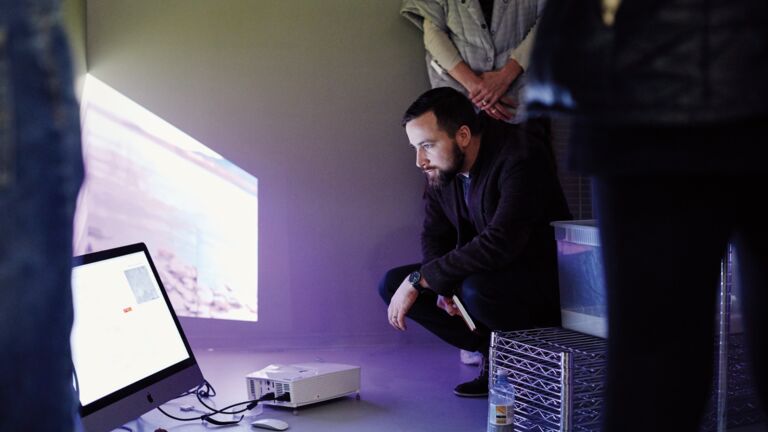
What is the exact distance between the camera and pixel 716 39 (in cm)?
70

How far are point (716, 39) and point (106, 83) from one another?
A: 300 centimetres

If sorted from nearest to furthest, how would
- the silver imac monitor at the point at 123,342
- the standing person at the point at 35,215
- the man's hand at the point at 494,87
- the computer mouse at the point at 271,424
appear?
the standing person at the point at 35,215, the silver imac monitor at the point at 123,342, the computer mouse at the point at 271,424, the man's hand at the point at 494,87

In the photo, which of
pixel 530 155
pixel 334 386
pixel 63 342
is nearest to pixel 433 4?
pixel 530 155

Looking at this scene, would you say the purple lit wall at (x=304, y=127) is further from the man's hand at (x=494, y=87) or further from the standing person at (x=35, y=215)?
the standing person at (x=35, y=215)

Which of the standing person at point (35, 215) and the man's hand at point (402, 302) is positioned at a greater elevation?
the standing person at point (35, 215)

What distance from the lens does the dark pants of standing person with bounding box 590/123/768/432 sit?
0.72 metres

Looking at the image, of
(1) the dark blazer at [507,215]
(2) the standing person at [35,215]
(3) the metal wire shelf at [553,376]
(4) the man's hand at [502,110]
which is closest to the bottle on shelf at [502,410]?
(3) the metal wire shelf at [553,376]

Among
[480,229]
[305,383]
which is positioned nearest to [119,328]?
[305,383]

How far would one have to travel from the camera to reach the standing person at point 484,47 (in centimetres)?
308

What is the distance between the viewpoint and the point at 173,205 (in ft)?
11.2

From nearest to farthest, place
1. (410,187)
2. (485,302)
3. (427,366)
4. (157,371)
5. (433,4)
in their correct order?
(157,371), (485,302), (427,366), (433,4), (410,187)

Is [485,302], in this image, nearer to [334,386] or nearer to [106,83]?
[334,386]

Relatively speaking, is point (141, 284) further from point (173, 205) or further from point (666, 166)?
point (666, 166)

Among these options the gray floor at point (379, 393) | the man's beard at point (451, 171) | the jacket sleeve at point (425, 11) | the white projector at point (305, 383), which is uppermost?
the jacket sleeve at point (425, 11)
